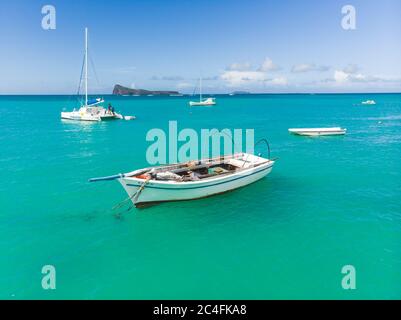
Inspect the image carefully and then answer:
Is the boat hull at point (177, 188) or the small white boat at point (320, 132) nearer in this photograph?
the boat hull at point (177, 188)

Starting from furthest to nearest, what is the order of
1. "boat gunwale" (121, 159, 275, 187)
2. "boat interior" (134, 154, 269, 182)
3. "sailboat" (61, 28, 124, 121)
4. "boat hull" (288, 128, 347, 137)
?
"sailboat" (61, 28, 124, 121) < "boat hull" (288, 128, 347, 137) < "boat interior" (134, 154, 269, 182) < "boat gunwale" (121, 159, 275, 187)

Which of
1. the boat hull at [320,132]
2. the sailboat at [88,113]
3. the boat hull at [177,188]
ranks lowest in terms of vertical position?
the boat hull at [177,188]

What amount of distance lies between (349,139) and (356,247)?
34.8 metres

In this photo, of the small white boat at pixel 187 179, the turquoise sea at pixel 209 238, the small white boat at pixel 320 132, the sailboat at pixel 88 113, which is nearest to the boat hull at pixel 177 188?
the small white boat at pixel 187 179

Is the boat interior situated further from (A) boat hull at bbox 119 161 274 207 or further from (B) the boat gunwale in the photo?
(A) boat hull at bbox 119 161 274 207

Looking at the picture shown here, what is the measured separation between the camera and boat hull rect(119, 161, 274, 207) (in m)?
19.0

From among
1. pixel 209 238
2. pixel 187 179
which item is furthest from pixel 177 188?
pixel 209 238

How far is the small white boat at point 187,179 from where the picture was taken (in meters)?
19.1

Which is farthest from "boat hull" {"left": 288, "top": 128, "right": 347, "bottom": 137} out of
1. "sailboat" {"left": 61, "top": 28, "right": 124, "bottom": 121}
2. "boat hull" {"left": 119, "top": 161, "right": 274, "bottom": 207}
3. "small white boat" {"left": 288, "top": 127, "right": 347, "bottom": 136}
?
"sailboat" {"left": 61, "top": 28, "right": 124, "bottom": 121}

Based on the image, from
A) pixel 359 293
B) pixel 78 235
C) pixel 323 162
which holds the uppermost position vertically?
pixel 323 162

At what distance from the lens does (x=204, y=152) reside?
3572 centimetres

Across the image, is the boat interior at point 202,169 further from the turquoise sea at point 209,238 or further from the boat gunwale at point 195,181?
the turquoise sea at point 209,238
